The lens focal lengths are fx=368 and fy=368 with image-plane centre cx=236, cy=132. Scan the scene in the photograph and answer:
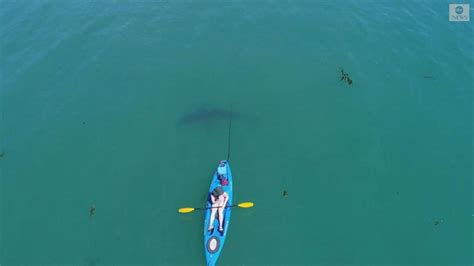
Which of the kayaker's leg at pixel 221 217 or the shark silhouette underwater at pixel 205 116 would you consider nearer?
the kayaker's leg at pixel 221 217

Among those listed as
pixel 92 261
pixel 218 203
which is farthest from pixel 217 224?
pixel 92 261

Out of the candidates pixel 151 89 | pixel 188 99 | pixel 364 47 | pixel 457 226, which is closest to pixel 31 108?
pixel 151 89

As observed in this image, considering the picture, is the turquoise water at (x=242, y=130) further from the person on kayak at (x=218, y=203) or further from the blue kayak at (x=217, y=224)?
the person on kayak at (x=218, y=203)

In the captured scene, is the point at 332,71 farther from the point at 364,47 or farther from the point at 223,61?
the point at 223,61

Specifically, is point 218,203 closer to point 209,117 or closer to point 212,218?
point 212,218

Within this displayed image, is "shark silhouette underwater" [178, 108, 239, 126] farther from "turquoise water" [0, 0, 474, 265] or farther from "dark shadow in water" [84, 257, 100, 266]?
"dark shadow in water" [84, 257, 100, 266]

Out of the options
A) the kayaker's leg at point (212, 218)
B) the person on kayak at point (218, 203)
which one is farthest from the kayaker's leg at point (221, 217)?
the kayaker's leg at point (212, 218)
